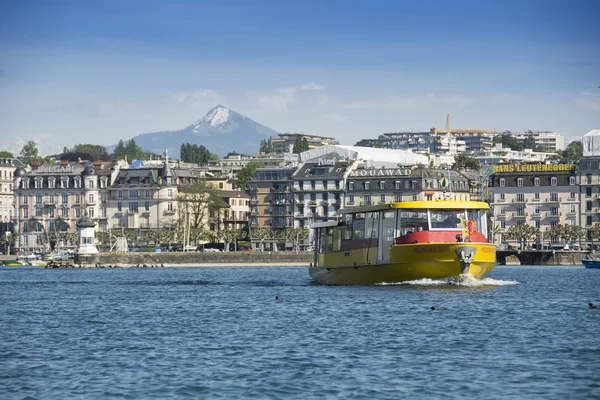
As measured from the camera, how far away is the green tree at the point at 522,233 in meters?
169

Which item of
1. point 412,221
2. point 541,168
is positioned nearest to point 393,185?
point 541,168

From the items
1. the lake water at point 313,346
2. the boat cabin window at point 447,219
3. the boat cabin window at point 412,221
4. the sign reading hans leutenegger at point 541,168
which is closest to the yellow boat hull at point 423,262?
the lake water at point 313,346

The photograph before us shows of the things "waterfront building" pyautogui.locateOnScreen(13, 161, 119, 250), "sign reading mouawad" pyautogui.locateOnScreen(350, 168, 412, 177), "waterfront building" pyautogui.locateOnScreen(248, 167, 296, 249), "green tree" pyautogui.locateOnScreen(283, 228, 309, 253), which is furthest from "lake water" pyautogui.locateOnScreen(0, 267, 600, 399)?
"waterfront building" pyautogui.locateOnScreen(13, 161, 119, 250)

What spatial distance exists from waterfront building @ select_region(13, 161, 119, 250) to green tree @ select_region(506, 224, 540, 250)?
66.8m

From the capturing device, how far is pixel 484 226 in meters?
69.0

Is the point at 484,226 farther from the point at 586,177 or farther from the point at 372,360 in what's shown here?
the point at 586,177

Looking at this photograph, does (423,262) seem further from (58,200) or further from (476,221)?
(58,200)

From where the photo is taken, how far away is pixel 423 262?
6675 cm

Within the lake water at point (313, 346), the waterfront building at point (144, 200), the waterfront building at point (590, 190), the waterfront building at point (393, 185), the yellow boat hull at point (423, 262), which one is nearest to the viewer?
the lake water at point (313, 346)

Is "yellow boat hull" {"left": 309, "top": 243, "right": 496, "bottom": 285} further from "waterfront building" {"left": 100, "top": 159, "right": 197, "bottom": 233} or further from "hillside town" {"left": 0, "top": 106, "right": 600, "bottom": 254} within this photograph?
"waterfront building" {"left": 100, "top": 159, "right": 197, "bottom": 233}

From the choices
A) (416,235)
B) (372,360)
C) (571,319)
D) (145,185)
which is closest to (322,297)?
(416,235)

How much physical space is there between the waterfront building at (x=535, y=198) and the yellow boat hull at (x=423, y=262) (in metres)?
103

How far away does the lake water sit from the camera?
3262 centimetres

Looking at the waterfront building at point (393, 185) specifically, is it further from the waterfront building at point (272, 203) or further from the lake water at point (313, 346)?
the lake water at point (313, 346)
